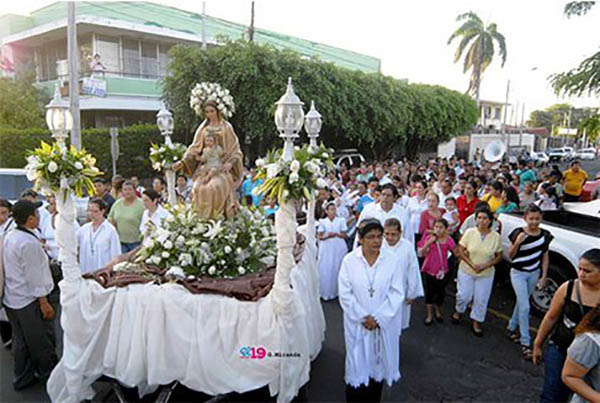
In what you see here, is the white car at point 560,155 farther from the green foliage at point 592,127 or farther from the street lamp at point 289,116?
the street lamp at point 289,116

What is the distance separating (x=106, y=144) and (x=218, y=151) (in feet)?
47.6

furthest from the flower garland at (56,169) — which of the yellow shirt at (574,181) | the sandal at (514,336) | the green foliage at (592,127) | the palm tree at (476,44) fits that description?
the palm tree at (476,44)

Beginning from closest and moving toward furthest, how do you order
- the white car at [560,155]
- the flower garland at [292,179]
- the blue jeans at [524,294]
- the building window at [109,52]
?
the flower garland at [292,179], the blue jeans at [524,294], the building window at [109,52], the white car at [560,155]

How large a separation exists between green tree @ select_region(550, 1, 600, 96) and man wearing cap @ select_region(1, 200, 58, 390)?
13158 millimetres

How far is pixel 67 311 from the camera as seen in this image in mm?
4047

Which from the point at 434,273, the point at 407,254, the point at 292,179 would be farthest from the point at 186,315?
the point at 434,273

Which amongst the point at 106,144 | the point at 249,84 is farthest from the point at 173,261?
the point at 106,144

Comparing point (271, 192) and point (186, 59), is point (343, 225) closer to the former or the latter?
point (271, 192)

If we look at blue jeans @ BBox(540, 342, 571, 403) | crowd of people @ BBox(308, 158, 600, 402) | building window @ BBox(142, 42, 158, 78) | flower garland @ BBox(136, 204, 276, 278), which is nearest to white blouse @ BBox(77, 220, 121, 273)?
flower garland @ BBox(136, 204, 276, 278)

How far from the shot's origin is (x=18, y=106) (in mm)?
18906

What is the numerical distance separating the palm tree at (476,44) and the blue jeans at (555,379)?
118ft

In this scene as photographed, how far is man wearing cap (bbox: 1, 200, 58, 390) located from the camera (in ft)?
14.0

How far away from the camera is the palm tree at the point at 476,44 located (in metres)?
36.2

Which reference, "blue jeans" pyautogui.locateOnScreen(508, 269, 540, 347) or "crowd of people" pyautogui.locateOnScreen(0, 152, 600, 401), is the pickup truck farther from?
"blue jeans" pyautogui.locateOnScreen(508, 269, 540, 347)
